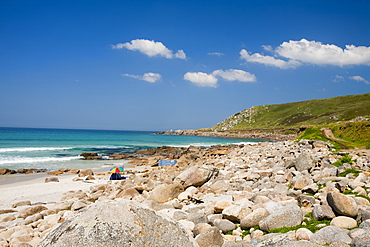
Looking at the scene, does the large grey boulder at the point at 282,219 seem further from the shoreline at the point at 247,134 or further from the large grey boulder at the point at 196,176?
the shoreline at the point at 247,134

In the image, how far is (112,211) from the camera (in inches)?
149

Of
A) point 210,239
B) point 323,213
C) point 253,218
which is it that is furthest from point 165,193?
point 323,213

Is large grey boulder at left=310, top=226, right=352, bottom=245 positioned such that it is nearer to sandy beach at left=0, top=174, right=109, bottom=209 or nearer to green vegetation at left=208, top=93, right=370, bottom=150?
sandy beach at left=0, top=174, right=109, bottom=209

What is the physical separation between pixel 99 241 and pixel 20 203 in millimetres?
11877

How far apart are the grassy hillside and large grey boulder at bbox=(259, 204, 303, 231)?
127 m

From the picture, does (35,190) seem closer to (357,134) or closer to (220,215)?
(220,215)

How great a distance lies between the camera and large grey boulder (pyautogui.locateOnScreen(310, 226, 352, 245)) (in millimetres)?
4424

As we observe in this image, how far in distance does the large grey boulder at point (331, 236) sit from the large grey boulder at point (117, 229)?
2.39 meters

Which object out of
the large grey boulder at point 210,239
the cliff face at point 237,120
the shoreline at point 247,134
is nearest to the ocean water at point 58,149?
the shoreline at point 247,134

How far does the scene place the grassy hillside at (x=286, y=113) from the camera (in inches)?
5207

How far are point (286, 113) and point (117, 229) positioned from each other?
170286 millimetres

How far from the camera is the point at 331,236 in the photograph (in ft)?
15.0

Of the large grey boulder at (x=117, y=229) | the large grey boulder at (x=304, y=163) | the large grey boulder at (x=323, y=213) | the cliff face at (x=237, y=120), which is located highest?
the cliff face at (x=237, y=120)

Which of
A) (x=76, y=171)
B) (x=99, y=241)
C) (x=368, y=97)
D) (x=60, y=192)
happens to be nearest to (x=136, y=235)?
(x=99, y=241)
